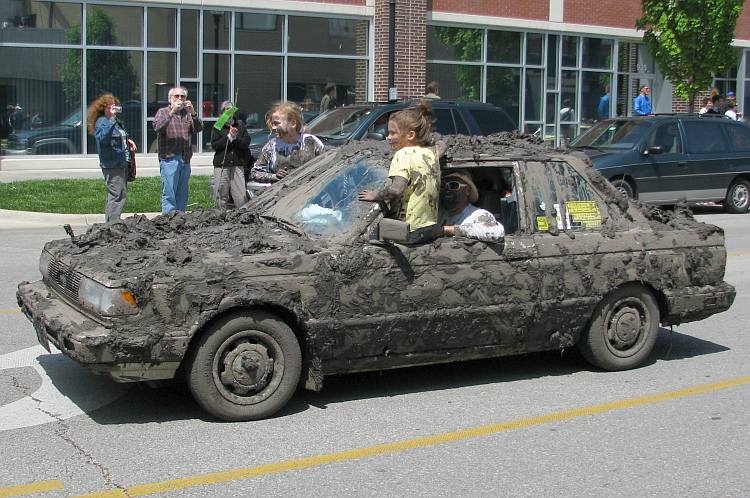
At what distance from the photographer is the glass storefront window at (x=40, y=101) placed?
20453mm

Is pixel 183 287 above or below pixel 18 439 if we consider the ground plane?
above

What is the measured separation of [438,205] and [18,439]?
2.82m

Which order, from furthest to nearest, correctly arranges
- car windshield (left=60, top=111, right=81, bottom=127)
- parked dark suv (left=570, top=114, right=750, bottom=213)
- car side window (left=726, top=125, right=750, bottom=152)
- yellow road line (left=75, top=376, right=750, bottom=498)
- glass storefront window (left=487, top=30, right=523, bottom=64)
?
1. glass storefront window (left=487, top=30, right=523, bottom=64)
2. car windshield (left=60, top=111, right=81, bottom=127)
3. car side window (left=726, top=125, right=750, bottom=152)
4. parked dark suv (left=570, top=114, right=750, bottom=213)
5. yellow road line (left=75, top=376, right=750, bottom=498)

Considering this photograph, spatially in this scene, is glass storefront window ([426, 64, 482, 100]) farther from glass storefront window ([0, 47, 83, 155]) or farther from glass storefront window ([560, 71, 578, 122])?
glass storefront window ([0, 47, 83, 155])

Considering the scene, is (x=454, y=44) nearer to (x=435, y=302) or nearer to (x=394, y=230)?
(x=435, y=302)

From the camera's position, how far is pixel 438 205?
6465 millimetres

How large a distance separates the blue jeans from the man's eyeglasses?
7.53 metres

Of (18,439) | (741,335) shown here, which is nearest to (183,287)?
(18,439)

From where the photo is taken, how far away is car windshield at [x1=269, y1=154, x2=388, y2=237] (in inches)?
245

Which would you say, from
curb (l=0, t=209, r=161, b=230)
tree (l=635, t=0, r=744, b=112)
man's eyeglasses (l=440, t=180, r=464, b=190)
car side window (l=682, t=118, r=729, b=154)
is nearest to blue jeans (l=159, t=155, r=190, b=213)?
curb (l=0, t=209, r=161, b=230)

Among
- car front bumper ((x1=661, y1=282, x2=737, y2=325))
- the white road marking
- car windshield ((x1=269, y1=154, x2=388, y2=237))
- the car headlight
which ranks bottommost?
the white road marking

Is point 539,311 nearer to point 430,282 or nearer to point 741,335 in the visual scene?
point 430,282

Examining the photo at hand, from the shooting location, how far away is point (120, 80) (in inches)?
843

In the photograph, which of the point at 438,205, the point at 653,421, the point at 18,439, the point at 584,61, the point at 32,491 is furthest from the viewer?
the point at 584,61
